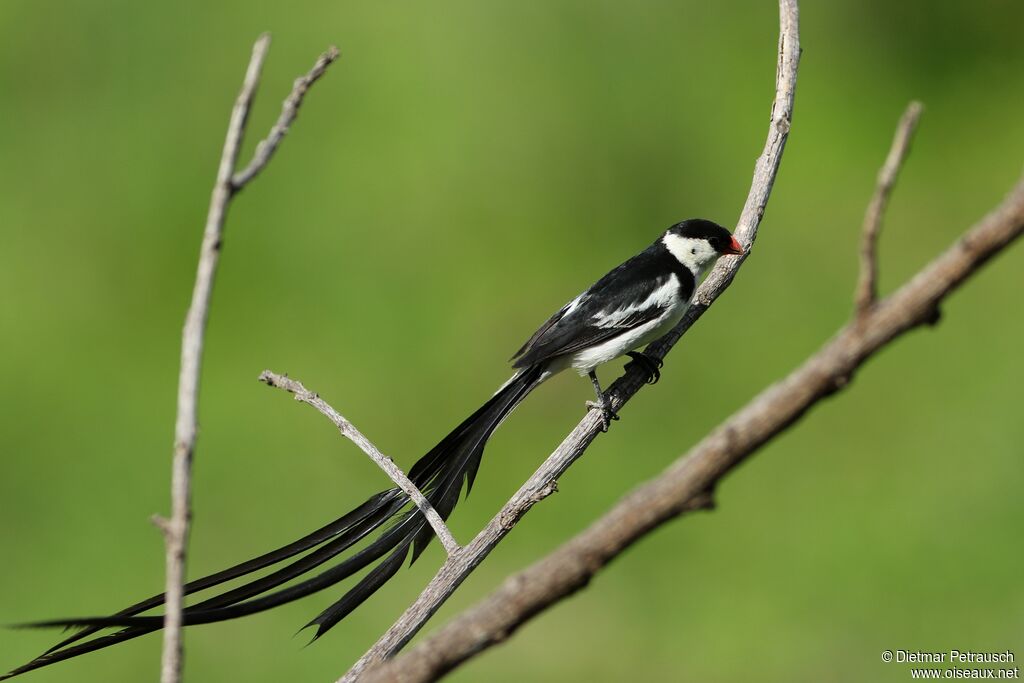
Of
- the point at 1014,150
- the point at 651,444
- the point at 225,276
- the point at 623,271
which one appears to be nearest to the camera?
the point at 623,271

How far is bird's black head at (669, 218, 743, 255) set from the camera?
6.00ft

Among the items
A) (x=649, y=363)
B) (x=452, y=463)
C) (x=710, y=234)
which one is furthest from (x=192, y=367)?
(x=710, y=234)

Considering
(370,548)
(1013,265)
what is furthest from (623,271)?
(1013,265)

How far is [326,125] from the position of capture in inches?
140

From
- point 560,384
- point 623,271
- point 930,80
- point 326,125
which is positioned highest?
point 326,125

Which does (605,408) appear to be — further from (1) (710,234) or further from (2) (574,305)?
(1) (710,234)

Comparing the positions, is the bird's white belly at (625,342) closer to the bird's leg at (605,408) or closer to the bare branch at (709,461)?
the bird's leg at (605,408)

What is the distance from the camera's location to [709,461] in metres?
0.67

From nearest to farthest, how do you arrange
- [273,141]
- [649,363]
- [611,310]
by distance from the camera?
[273,141], [649,363], [611,310]

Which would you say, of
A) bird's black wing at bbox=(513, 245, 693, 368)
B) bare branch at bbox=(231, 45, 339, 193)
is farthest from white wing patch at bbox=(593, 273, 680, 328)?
bare branch at bbox=(231, 45, 339, 193)

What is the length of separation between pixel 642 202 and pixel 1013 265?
1240mm

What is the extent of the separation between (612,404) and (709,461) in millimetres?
812

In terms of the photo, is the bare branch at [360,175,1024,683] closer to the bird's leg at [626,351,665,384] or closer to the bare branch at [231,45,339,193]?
the bare branch at [231,45,339,193]

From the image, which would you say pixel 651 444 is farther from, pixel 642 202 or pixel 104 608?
pixel 104 608
